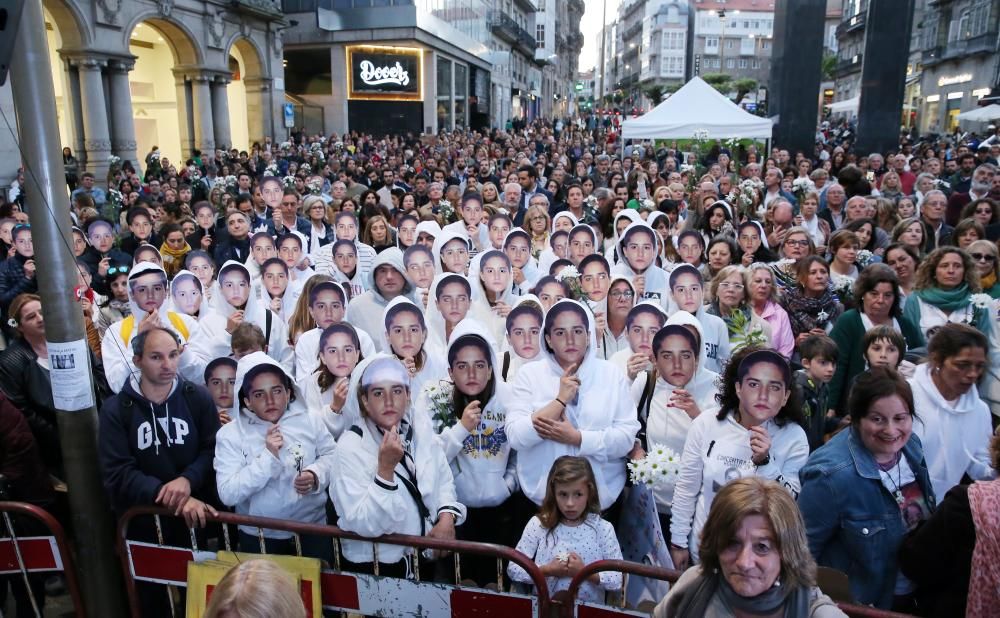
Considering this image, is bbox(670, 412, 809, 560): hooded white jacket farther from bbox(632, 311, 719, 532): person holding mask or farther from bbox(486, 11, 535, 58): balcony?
bbox(486, 11, 535, 58): balcony

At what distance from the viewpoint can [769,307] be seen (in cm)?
600

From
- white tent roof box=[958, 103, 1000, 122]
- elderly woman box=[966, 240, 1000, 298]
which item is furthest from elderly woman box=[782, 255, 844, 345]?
white tent roof box=[958, 103, 1000, 122]

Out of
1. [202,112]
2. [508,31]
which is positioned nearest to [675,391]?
[202,112]

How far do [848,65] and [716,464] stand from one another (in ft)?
241

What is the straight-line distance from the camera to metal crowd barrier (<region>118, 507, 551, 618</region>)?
340cm

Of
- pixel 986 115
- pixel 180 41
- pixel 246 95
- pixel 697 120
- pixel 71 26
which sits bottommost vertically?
pixel 697 120

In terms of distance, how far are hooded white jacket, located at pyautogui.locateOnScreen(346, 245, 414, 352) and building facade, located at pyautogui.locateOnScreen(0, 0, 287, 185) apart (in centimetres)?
1037

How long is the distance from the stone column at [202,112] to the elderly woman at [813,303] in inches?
876

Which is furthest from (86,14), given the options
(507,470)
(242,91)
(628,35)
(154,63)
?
(628,35)

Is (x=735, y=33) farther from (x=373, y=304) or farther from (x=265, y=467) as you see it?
(x=265, y=467)

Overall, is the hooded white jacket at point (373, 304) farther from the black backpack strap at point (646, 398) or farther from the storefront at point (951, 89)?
the storefront at point (951, 89)

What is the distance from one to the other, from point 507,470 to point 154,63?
27.4 meters

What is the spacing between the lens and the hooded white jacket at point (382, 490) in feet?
11.7

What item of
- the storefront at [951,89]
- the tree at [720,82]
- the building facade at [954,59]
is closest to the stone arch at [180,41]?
the storefront at [951,89]
